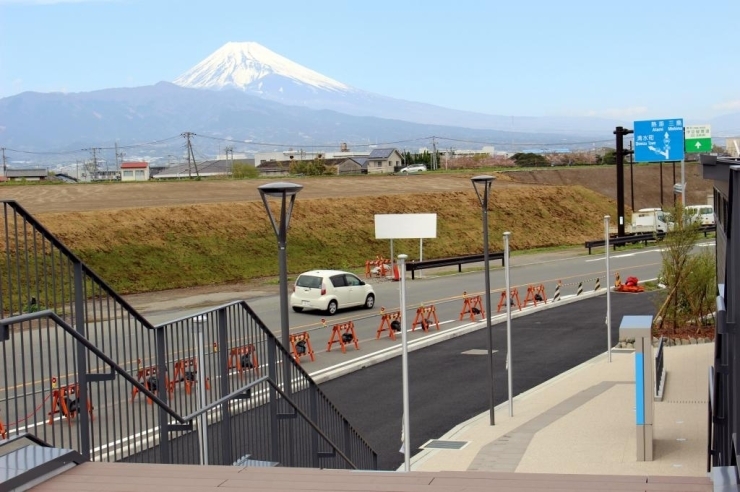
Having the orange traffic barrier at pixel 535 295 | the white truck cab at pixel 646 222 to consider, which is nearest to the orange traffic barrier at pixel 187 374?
the orange traffic barrier at pixel 535 295

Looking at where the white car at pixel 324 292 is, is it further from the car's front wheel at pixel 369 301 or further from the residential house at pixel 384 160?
the residential house at pixel 384 160

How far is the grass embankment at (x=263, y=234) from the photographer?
140 ft

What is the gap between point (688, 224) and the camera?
26.0 meters

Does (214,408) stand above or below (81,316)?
below

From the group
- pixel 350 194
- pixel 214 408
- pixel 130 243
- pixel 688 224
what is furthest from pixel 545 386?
pixel 350 194

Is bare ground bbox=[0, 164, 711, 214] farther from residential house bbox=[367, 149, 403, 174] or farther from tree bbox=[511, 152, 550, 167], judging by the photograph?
residential house bbox=[367, 149, 403, 174]

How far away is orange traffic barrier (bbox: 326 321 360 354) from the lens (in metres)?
24.4

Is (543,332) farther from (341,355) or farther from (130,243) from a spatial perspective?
(130,243)

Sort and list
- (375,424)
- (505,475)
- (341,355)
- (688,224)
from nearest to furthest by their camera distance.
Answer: (505,475) → (375,424) → (341,355) → (688,224)

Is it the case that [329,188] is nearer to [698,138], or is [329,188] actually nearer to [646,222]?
[646,222]

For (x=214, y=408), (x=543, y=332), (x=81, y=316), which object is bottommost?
(x=543, y=332)

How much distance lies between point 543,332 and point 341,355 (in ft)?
23.0

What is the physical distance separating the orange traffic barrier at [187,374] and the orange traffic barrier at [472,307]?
69.7 ft

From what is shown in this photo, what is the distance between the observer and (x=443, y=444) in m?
15.5
